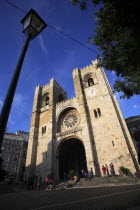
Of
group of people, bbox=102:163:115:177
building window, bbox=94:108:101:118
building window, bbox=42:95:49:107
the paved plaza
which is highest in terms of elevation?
building window, bbox=42:95:49:107

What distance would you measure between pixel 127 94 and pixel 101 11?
14.2 feet

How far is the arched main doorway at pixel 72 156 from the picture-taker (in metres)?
17.9

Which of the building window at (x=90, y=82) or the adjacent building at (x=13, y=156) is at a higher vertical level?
the building window at (x=90, y=82)

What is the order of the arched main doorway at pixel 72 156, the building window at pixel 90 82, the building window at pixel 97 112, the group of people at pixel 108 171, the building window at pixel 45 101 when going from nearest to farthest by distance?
the group of people at pixel 108 171 → the building window at pixel 97 112 → the arched main doorway at pixel 72 156 → the building window at pixel 90 82 → the building window at pixel 45 101

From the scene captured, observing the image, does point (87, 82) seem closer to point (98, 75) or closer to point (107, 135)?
point (98, 75)

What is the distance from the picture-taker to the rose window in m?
19.2

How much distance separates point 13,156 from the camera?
112 ft

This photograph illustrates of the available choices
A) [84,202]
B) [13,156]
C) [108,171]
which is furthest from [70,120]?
[13,156]

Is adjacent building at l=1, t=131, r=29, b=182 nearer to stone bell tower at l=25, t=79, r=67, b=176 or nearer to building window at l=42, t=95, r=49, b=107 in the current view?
stone bell tower at l=25, t=79, r=67, b=176

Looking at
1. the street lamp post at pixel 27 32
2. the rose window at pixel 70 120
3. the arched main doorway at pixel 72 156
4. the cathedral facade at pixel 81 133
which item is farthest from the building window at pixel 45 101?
the street lamp post at pixel 27 32

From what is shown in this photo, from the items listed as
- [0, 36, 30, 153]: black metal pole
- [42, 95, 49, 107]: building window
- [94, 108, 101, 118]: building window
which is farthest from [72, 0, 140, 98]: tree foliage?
[42, 95, 49, 107]: building window

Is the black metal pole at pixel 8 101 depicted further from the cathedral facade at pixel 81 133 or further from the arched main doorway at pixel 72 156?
the arched main doorway at pixel 72 156

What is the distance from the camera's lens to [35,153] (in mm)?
18469

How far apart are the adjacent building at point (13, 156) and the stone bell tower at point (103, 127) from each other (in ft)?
85.7
